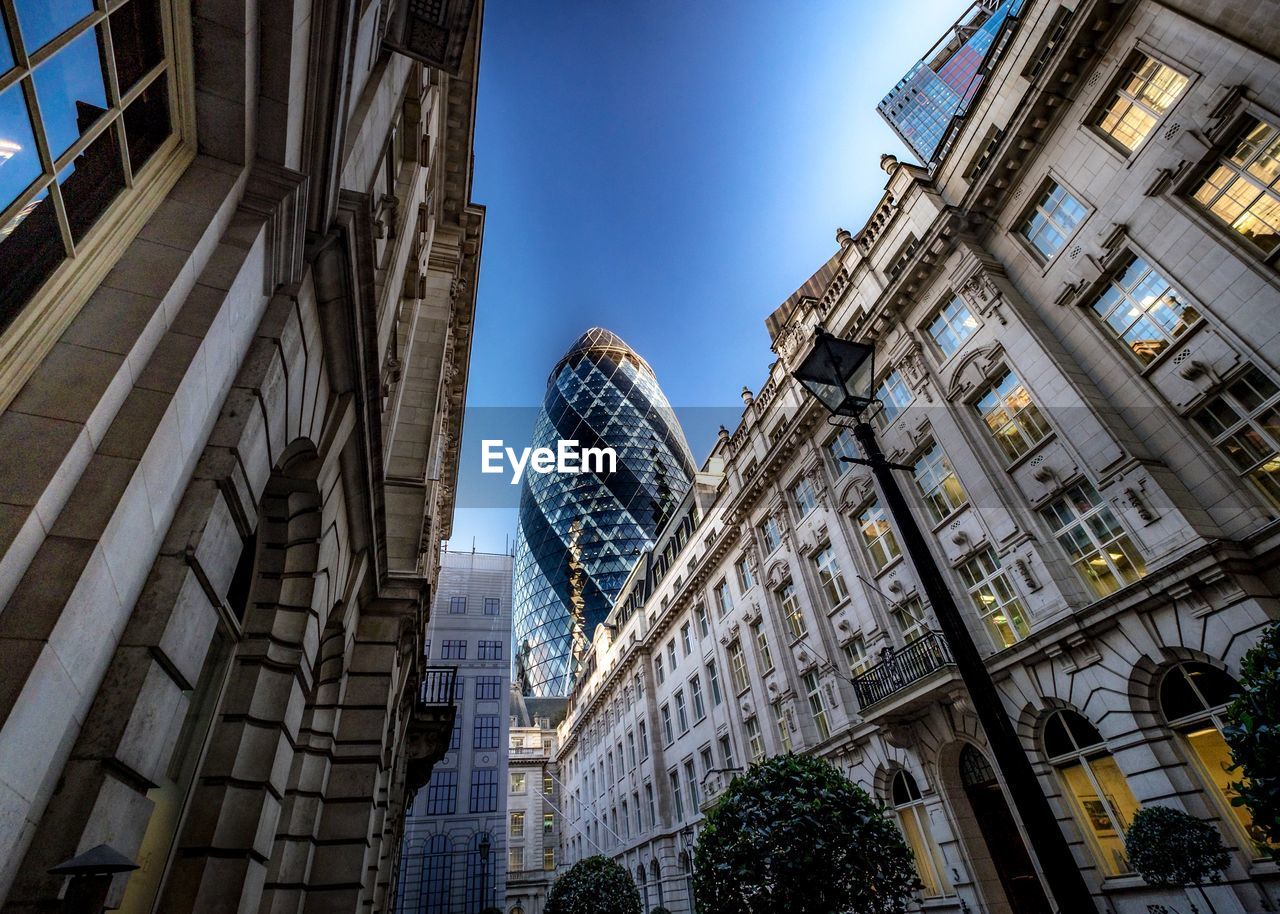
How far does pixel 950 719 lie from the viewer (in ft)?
59.7

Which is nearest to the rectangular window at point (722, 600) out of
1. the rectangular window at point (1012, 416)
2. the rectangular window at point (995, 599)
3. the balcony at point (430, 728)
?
the rectangular window at point (995, 599)

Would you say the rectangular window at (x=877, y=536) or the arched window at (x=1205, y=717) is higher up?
the rectangular window at (x=877, y=536)

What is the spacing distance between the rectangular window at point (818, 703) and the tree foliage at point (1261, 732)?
17.8 m

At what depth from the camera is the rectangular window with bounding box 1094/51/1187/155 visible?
14695mm

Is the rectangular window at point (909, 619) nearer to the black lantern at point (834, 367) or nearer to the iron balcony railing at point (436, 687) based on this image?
the iron balcony railing at point (436, 687)

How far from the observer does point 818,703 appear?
82.4 feet

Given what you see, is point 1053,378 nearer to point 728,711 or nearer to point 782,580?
point 782,580

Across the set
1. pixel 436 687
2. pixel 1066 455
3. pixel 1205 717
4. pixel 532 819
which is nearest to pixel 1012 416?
pixel 1066 455

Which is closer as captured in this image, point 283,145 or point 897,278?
point 283,145

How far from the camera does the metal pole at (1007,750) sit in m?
3.32

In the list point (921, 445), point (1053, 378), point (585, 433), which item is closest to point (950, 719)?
point (921, 445)

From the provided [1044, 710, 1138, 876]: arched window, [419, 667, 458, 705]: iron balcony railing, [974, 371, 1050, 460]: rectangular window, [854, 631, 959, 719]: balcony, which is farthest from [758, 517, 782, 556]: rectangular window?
[419, 667, 458, 705]: iron balcony railing

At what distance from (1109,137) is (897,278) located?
6807mm

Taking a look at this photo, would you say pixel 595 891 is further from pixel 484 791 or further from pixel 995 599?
pixel 484 791
